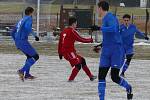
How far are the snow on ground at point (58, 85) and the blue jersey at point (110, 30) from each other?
54.9 inches

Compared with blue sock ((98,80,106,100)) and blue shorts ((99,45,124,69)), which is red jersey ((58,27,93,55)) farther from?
blue sock ((98,80,106,100))

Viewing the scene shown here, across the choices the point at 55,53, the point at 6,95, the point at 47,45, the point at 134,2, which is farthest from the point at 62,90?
the point at 134,2

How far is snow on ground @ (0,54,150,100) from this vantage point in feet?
48.3

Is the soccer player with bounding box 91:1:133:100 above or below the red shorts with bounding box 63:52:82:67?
above

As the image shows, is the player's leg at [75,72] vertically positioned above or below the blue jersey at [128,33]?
below

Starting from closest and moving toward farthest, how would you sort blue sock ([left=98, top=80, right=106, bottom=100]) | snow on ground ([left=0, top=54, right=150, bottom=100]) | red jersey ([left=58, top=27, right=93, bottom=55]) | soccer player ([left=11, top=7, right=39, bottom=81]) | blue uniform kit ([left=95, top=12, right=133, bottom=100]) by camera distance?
blue sock ([left=98, top=80, right=106, bottom=100]), blue uniform kit ([left=95, top=12, right=133, bottom=100]), snow on ground ([left=0, top=54, right=150, bottom=100]), red jersey ([left=58, top=27, right=93, bottom=55]), soccer player ([left=11, top=7, right=39, bottom=81])

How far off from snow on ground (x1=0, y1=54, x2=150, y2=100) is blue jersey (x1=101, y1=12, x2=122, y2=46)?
4.57 ft

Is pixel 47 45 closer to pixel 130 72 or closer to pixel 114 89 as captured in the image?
pixel 130 72

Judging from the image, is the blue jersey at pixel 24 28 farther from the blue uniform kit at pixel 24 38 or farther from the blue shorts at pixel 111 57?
the blue shorts at pixel 111 57

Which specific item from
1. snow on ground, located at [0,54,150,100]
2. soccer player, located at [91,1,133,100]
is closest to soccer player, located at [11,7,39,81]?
snow on ground, located at [0,54,150,100]

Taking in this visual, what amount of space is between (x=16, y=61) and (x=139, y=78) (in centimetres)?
688

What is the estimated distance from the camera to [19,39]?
715 inches

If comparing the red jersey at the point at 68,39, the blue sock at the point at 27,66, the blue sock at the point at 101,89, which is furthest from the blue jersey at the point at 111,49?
the blue sock at the point at 27,66

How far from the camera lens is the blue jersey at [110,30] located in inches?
530
